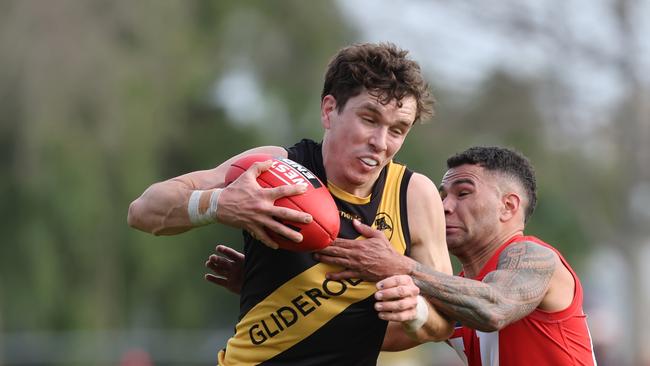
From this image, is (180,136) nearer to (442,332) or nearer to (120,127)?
(120,127)

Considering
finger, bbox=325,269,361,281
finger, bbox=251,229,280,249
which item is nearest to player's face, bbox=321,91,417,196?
finger, bbox=325,269,361,281

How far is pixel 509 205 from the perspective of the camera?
607 cm

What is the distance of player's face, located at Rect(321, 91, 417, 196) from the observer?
5.32 metres

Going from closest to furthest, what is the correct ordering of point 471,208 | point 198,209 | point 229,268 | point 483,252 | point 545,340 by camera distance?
point 198,209 < point 545,340 < point 471,208 < point 483,252 < point 229,268

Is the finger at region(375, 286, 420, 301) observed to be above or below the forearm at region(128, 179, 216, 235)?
below

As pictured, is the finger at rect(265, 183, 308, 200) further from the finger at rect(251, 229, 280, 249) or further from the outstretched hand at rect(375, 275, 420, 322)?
the outstretched hand at rect(375, 275, 420, 322)

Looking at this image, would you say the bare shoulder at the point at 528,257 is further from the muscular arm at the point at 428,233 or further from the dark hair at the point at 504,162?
the dark hair at the point at 504,162

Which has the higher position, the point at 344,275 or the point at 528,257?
the point at 528,257

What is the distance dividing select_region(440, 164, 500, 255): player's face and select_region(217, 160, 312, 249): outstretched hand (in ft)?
4.27

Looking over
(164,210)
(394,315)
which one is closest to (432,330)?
(394,315)

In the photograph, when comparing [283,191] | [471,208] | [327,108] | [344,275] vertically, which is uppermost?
[327,108]

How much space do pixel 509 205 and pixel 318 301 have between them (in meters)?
1.32

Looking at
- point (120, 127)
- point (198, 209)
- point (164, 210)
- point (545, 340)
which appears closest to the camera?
point (198, 209)

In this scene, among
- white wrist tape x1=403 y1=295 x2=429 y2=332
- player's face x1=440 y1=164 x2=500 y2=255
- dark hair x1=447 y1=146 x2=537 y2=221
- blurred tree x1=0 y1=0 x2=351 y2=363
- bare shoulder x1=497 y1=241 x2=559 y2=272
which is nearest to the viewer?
white wrist tape x1=403 y1=295 x2=429 y2=332
